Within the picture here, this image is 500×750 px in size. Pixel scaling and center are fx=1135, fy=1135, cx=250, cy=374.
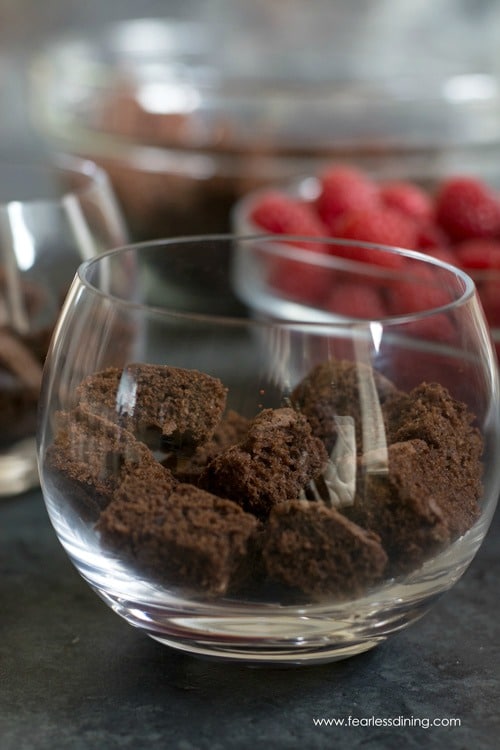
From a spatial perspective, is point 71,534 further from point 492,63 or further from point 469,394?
point 492,63

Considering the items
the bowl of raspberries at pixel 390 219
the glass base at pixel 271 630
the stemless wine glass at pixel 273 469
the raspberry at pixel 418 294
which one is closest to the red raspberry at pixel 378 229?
the bowl of raspberries at pixel 390 219

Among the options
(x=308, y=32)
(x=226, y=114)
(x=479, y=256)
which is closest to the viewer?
(x=479, y=256)

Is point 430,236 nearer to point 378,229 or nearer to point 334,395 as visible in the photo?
point 378,229

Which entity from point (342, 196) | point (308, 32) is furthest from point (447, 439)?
point (308, 32)

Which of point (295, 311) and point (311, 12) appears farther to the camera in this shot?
point (311, 12)

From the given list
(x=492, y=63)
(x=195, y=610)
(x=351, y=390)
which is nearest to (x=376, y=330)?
(x=351, y=390)

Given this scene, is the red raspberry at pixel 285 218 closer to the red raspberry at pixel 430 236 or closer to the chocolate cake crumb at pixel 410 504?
the red raspberry at pixel 430 236
